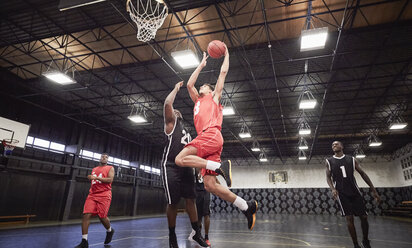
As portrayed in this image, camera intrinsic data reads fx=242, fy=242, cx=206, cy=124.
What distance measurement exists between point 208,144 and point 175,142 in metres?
0.67

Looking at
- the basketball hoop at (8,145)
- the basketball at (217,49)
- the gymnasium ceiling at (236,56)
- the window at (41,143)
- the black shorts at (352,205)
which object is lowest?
the black shorts at (352,205)

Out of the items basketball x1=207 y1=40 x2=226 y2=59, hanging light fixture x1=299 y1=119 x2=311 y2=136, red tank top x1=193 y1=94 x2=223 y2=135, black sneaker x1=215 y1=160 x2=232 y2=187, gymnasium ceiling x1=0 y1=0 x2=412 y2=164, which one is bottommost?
black sneaker x1=215 y1=160 x2=232 y2=187

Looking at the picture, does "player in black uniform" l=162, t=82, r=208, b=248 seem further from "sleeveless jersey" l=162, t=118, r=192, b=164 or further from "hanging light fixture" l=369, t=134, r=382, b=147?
"hanging light fixture" l=369, t=134, r=382, b=147

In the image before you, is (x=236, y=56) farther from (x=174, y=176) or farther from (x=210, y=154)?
(x=210, y=154)

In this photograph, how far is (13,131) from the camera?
9.44m

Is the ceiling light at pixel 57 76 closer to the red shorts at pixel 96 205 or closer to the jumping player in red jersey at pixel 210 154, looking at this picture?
the red shorts at pixel 96 205

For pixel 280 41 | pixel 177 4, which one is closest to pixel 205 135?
pixel 177 4

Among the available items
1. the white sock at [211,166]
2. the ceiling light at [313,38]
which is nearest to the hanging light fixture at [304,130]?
the ceiling light at [313,38]

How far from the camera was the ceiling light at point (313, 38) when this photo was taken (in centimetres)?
637

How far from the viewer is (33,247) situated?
3.89 m

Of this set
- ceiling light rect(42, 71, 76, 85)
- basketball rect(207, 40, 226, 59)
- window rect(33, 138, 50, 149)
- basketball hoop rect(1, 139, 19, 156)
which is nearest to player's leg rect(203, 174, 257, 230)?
basketball rect(207, 40, 226, 59)

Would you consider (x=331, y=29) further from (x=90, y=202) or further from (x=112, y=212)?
(x=112, y=212)

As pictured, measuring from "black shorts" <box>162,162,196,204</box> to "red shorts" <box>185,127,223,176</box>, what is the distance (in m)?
0.49

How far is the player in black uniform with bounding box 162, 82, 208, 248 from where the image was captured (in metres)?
2.75
